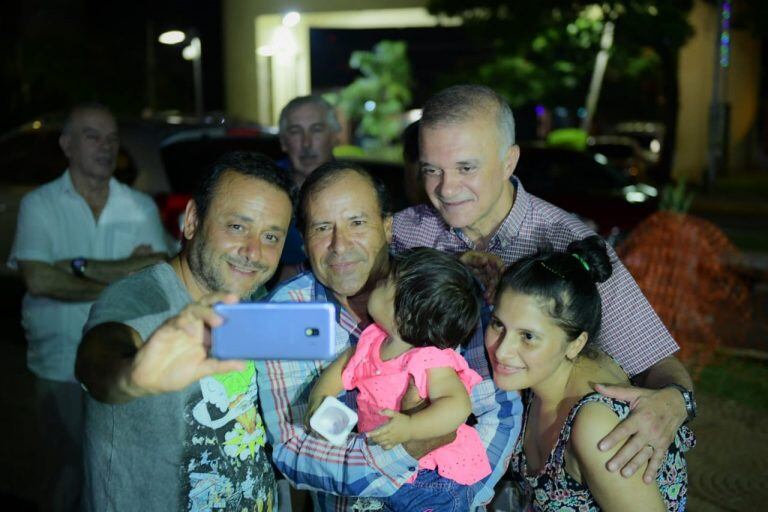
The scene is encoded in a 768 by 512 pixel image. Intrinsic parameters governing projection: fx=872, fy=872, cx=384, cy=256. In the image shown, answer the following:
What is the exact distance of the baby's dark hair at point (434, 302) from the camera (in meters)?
2.57

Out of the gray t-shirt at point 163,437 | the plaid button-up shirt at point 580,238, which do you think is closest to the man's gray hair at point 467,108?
the plaid button-up shirt at point 580,238

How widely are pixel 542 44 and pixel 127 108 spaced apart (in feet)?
40.4

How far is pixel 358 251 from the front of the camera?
2.86m

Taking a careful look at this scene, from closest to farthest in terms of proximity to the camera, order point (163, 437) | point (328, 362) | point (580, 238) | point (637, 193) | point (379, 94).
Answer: point (163, 437) < point (328, 362) < point (580, 238) < point (637, 193) < point (379, 94)

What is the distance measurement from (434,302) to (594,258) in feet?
1.99

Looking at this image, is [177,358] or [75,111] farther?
[75,111]

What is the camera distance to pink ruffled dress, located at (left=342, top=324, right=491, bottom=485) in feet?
8.59

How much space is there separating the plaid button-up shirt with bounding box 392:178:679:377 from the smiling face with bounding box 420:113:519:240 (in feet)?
0.42

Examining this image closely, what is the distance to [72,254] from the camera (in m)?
4.72

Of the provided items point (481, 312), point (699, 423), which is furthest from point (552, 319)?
point (699, 423)

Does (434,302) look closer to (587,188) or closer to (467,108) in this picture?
(467,108)

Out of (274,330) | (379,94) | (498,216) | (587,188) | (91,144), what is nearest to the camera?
(274,330)

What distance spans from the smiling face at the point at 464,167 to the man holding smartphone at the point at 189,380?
2.12 feet

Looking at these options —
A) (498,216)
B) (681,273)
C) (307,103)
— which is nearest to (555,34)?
(681,273)
